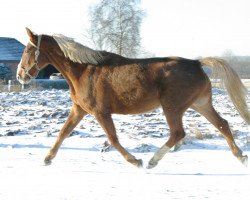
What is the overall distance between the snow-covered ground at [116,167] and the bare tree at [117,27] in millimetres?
36994

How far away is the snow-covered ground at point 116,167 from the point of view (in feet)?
13.9

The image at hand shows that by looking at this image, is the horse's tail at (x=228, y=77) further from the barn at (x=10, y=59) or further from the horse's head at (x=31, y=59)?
the barn at (x=10, y=59)

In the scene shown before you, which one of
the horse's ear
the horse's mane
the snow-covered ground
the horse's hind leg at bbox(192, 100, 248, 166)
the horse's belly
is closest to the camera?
the snow-covered ground

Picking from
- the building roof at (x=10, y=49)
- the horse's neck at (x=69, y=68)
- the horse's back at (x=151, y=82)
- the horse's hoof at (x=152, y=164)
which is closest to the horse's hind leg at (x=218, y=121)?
the horse's back at (x=151, y=82)

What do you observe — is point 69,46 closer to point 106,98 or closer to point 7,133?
point 106,98

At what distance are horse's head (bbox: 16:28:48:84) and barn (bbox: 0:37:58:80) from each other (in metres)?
Result: 31.3

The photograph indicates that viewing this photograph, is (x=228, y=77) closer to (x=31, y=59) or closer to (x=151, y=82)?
(x=151, y=82)

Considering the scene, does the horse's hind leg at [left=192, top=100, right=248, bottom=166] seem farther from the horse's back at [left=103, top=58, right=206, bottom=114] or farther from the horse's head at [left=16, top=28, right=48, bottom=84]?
the horse's head at [left=16, top=28, right=48, bottom=84]

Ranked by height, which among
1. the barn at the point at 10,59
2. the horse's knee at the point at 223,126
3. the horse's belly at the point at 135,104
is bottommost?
the barn at the point at 10,59

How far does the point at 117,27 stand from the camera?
4753 cm

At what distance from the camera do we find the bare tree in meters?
46.1

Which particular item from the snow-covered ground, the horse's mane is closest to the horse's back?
the horse's mane

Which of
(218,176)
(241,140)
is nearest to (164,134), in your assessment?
(241,140)

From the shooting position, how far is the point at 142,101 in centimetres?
576
